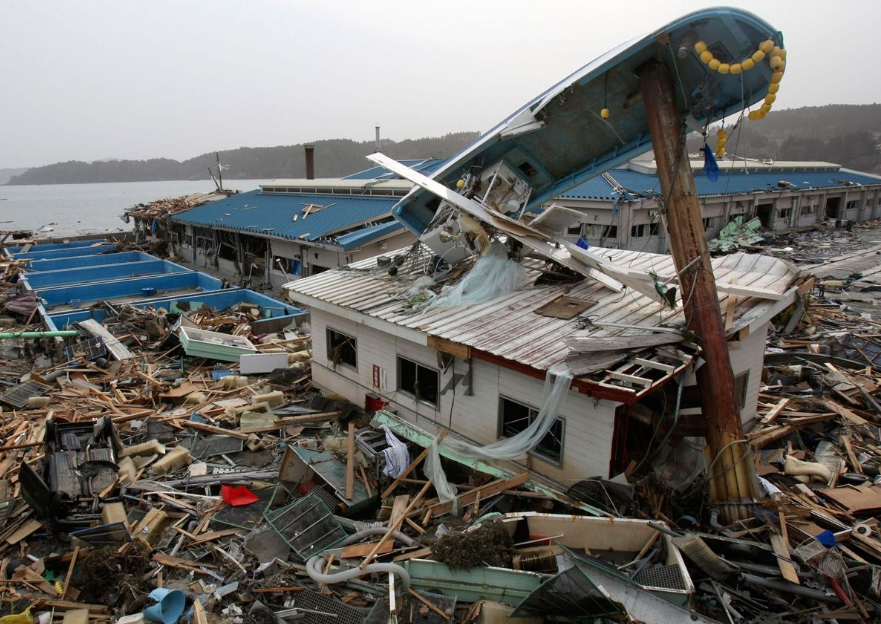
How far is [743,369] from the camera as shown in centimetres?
1177

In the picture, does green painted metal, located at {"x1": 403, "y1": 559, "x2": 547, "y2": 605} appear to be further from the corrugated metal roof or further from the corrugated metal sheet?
the corrugated metal sheet

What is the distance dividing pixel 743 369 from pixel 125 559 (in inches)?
466

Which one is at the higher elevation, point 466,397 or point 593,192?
point 593,192

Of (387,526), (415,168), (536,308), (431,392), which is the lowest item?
(387,526)

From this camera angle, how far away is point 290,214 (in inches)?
1244

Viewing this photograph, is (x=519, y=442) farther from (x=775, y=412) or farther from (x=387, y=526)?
(x=775, y=412)

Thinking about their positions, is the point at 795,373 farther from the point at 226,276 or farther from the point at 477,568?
the point at 226,276

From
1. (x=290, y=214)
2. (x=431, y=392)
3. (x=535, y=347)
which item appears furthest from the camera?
(x=290, y=214)

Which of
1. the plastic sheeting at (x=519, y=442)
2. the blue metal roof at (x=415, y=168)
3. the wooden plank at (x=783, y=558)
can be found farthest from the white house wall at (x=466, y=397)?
the blue metal roof at (x=415, y=168)

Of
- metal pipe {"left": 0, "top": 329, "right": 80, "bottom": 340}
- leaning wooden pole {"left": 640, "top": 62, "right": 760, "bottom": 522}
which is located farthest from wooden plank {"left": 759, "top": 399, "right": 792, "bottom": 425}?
metal pipe {"left": 0, "top": 329, "right": 80, "bottom": 340}

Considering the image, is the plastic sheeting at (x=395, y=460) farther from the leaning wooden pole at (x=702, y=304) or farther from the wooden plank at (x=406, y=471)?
the leaning wooden pole at (x=702, y=304)

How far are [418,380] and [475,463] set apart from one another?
283 centimetres

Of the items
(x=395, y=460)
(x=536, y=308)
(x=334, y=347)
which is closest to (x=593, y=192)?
(x=334, y=347)

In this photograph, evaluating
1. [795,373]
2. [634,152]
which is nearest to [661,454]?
[634,152]
